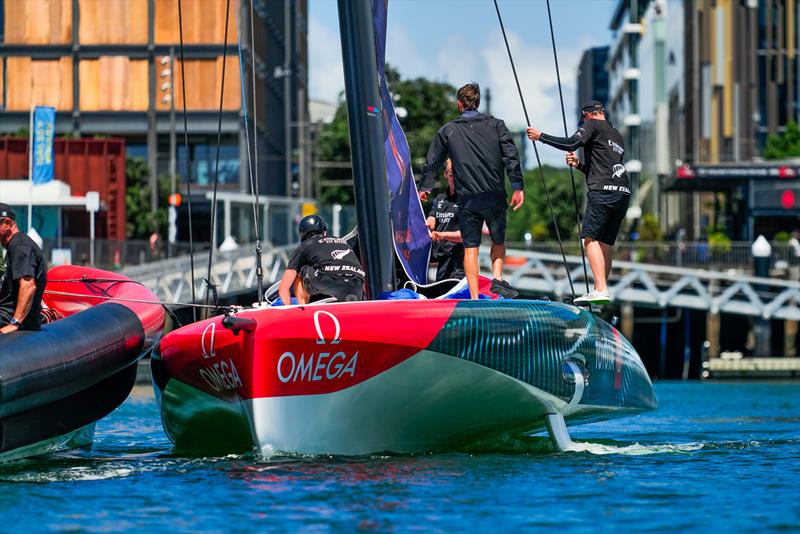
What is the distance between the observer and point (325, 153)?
212 feet

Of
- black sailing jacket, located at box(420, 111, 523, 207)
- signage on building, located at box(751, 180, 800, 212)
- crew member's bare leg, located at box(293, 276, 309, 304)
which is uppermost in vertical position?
signage on building, located at box(751, 180, 800, 212)

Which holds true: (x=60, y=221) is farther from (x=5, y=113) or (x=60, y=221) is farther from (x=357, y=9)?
(x=357, y=9)

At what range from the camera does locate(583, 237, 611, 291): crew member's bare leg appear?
43.3ft

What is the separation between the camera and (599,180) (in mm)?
13234

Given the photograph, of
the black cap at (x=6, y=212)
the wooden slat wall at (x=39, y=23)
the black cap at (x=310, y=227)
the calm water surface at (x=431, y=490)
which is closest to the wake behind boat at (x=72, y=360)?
the calm water surface at (x=431, y=490)

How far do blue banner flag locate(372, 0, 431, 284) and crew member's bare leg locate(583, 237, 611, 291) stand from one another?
4.50 feet

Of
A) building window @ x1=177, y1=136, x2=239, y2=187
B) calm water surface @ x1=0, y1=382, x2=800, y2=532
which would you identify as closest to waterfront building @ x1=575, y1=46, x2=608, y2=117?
building window @ x1=177, y1=136, x2=239, y2=187

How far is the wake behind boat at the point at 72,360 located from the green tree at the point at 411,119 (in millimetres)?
43528

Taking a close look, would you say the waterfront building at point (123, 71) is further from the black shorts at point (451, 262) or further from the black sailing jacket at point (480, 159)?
the black sailing jacket at point (480, 159)

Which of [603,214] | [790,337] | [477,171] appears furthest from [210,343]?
[790,337]

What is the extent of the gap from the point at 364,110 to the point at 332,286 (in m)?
1.45

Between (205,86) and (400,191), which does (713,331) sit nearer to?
(205,86)

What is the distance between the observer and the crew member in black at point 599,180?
1318cm

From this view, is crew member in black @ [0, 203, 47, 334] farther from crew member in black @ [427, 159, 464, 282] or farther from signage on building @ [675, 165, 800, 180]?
signage on building @ [675, 165, 800, 180]
